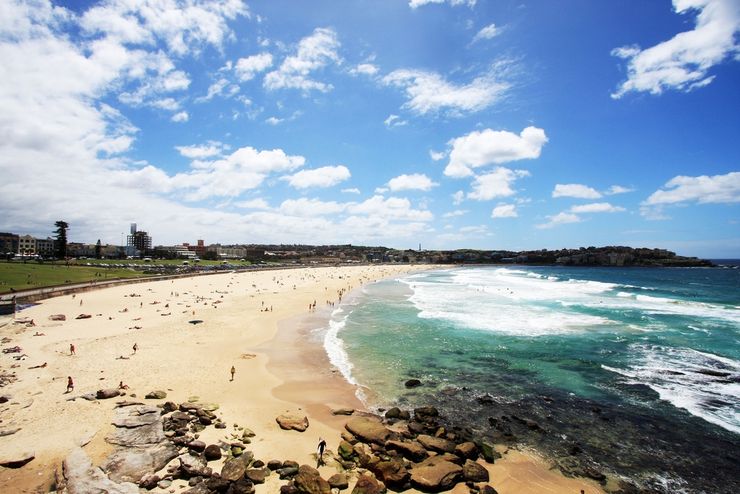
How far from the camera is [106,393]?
47.6 ft

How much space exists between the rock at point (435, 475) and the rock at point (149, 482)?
264 inches

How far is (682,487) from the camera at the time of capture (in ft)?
34.6

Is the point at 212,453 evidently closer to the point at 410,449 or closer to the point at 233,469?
the point at 233,469

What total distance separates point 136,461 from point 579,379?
754 inches

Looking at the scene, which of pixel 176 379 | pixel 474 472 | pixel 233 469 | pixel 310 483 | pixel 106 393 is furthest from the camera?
pixel 176 379

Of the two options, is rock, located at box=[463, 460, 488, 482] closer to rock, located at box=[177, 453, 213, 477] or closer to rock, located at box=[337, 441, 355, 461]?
rock, located at box=[337, 441, 355, 461]

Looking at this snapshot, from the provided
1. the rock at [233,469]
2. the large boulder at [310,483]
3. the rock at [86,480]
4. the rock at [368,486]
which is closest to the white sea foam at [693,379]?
the rock at [368,486]

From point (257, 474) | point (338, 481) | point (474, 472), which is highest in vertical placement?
point (257, 474)

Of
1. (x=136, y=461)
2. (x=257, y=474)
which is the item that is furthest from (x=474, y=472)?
(x=136, y=461)

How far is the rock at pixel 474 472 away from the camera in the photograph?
10.6 m

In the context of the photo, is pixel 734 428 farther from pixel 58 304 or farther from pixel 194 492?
pixel 58 304

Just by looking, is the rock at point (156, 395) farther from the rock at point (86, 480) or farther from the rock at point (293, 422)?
the rock at point (293, 422)

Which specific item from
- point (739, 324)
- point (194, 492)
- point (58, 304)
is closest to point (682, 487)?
point (194, 492)

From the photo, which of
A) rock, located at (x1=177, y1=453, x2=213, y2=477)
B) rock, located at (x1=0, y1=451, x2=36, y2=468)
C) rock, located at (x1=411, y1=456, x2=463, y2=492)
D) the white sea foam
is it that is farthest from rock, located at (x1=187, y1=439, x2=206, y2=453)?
the white sea foam
